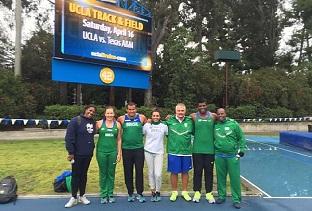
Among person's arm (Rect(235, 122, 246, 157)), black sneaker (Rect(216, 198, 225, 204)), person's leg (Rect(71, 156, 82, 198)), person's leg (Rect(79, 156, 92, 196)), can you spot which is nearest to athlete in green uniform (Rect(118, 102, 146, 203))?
person's leg (Rect(79, 156, 92, 196))

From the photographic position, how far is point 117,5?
73.7ft

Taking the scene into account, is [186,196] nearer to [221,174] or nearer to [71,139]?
[221,174]

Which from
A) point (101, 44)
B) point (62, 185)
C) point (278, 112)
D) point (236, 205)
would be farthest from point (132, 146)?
point (278, 112)

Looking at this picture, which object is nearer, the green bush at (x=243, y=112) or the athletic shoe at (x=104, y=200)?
the athletic shoe at (x=104, y=200)

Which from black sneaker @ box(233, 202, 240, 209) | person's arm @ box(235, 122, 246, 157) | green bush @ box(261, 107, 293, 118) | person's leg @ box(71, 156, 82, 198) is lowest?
black sneaker @ box(233, 202, 240, 209)

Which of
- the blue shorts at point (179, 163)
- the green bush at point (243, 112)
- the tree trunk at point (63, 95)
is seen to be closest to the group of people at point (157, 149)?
the blue shorts at point (179, 163)

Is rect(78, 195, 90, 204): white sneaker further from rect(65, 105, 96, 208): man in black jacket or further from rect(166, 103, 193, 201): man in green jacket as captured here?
rect(166, 103, 193, 201): man in green jacket

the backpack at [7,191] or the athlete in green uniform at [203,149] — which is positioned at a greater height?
the athlete in green uniform at [203,149]

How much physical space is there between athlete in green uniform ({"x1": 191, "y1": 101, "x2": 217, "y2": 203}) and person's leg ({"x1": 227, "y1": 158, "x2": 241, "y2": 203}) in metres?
0.33

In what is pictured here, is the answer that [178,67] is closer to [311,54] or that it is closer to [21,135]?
[21,135]

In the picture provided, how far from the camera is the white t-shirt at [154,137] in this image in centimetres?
715

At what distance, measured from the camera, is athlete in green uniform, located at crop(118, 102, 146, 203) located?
277 inches

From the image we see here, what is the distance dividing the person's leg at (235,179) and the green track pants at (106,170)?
1.87 metres

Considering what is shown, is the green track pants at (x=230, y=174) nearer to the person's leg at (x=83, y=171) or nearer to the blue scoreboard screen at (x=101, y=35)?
the person's leg at (x=83, y=171)
